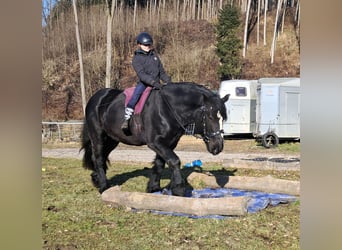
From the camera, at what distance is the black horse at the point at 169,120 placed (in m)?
3.75

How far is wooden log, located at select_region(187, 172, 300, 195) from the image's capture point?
4328 mm

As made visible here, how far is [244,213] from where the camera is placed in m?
3.46

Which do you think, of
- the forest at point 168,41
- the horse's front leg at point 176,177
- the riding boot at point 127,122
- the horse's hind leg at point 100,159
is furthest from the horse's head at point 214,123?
the forest at point 168,41

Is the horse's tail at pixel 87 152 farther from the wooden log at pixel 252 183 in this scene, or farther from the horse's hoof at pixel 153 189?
the wooden log at pixel 252 183

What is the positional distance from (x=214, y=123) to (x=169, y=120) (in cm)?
55

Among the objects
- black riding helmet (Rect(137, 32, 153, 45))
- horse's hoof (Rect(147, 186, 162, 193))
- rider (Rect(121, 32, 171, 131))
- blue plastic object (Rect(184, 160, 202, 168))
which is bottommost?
blue plastic object (Rect(184, 160, 202, 168))

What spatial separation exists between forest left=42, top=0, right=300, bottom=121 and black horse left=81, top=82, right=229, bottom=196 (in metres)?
1.20

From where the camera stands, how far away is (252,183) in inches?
183

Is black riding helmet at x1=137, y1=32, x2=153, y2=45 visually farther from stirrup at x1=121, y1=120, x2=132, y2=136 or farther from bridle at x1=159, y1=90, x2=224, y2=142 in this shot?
stirrup at x1=121, y1=120, x2=132, y2=136

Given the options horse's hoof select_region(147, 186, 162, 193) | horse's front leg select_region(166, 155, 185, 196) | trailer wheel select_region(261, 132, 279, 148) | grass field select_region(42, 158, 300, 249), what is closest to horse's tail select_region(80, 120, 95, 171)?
grass field select_region(42, 158, 300, 249)

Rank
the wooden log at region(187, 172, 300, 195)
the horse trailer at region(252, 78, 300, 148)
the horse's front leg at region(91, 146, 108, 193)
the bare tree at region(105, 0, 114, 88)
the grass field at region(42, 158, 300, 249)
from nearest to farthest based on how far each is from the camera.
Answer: the grass field at region(42, 158, 300, 249), the wooden log at region(187, 172, 300, 195), the horse's front leg at region(91, 146, 108, 193), the bare tree at region(105, 0, 114, 88), the horse trailer at region(252, 78, 300, 148)

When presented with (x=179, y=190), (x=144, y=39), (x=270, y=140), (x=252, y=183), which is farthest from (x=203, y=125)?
(x=270, y=140)

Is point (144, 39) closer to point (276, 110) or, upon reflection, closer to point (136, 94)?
point (136, 94)
